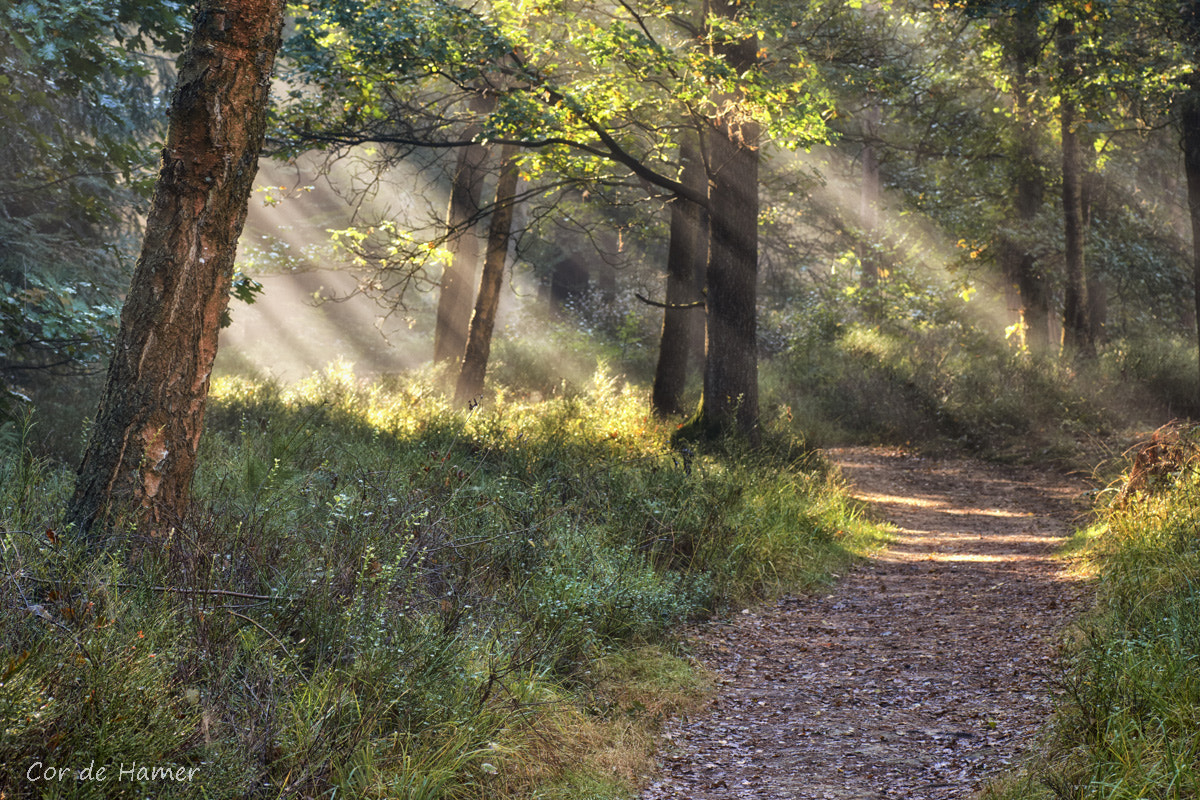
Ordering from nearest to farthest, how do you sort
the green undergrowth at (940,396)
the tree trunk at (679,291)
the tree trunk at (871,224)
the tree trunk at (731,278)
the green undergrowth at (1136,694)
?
1. the green undergrowth at (1136,694)
2. the tree trunk at (731,278)
3. the tree trunk at (679,291)
4. the green undergrowth at (940,396)
5. the tree trunk at (871,224)

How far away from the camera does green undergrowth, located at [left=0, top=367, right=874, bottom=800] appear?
2688 millimetres

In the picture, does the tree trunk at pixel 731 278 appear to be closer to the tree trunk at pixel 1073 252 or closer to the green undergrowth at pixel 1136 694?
the green undergrowth at pixel 1136 694

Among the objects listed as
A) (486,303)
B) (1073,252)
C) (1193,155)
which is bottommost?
(486,303)

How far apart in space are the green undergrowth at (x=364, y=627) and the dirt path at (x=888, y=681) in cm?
31

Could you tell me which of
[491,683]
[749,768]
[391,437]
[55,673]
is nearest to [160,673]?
[55,673]

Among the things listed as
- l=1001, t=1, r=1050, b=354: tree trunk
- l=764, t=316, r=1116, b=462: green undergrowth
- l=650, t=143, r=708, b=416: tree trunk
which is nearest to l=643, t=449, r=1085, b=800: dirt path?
l=650, t=143, r=708, b=416: tree trunk

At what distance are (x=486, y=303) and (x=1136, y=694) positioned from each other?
1131 centimetres

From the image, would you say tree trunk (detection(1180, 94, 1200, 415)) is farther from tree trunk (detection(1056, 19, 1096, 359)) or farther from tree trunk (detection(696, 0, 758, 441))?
tree trunk (detection(696, 0, 758, 441))

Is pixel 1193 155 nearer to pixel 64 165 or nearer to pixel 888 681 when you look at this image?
pixel 888 681

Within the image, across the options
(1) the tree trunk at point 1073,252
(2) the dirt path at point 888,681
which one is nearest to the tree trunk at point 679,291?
(2) the dirt path at point 888,681

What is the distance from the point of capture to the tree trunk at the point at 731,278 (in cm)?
1106

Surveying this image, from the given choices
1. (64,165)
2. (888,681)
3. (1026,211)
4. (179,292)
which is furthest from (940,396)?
(179,292)

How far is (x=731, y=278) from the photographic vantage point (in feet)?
36.4

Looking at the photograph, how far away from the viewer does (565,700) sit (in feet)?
13.8
